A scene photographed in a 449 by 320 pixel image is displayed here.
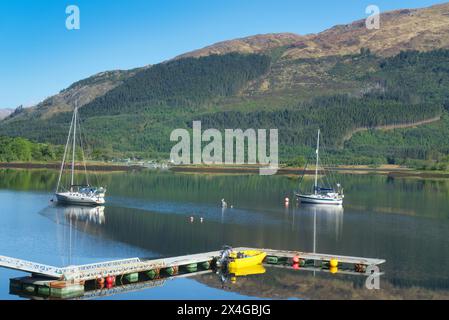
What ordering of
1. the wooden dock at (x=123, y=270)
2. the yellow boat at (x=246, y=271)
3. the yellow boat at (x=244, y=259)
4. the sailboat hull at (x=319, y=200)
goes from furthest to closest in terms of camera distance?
the sailboat hull at (x=319, y=200), the yellow boat at (x=244, y=259), the yellow boat at (x=246, y=271), the wooden dock at (x=123, y=270)

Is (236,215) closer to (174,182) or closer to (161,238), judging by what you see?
(161,238)

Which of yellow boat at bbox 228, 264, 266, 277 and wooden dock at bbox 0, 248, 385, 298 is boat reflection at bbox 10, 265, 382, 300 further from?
wooden dock at bbox 0, 248, 385, 298

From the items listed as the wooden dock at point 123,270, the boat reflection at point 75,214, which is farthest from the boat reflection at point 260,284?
the boat reflection at point 75,214

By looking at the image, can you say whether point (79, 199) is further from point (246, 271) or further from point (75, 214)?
point (246, 271)

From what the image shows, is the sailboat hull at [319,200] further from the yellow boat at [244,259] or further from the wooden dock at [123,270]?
the yellow boat at [244,259]

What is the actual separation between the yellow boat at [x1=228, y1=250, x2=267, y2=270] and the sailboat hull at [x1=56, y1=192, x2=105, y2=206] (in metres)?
43.1

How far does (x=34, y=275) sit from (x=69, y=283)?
3115mm

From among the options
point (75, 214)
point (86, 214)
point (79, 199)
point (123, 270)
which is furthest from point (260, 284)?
point (79, 199)

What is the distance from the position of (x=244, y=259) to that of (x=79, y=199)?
154 feet

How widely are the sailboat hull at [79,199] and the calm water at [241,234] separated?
168cm

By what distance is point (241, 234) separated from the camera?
7144 centimetres

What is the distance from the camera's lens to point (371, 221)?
85.2 metres

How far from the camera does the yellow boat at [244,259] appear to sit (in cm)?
5397

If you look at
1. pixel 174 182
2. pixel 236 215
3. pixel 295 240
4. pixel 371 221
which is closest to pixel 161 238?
pixel 295 240
